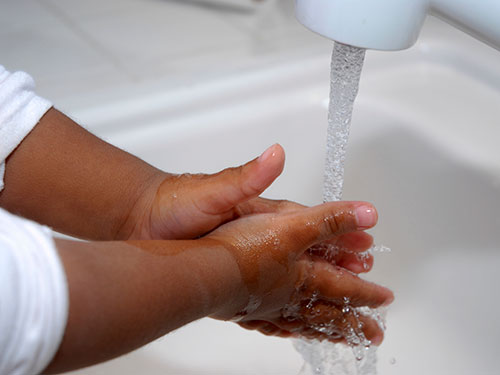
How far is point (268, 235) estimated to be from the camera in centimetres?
44

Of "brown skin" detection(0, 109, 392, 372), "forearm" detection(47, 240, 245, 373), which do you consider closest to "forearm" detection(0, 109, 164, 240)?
"brown skin" detection(0, 109, 392, 372)

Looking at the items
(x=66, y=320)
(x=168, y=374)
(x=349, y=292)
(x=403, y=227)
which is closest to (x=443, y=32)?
(x=403, y=227)

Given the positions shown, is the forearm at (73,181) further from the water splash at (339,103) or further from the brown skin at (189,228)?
the water splash at (339,103)

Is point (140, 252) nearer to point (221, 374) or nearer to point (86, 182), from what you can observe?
point (86, 182)

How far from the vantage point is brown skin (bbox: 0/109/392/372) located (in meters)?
0.35

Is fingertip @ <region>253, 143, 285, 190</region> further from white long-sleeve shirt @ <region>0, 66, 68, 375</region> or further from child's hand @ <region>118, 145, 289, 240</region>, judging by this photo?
white long-sleeve shirt @ <region>0, 66, 68, 375</region>

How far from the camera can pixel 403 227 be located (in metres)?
0.65

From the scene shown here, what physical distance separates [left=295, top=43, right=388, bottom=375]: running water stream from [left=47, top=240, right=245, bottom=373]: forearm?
14cm

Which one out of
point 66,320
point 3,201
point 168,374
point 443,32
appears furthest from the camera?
point 443,32

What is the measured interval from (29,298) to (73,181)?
8.3 inches

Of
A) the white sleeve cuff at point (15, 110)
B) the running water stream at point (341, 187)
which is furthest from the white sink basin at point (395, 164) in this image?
the white sleeve cuff at point (15, 110)

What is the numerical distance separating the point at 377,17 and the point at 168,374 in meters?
0.39

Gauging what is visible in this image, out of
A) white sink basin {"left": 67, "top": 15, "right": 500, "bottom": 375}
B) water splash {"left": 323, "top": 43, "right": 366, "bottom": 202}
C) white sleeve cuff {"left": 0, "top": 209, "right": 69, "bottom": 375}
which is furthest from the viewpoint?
white sink basin {"left": 67, "top": 15, "right": 500, "bottom": 375}

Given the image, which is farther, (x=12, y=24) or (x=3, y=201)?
(x=12, y=24)
